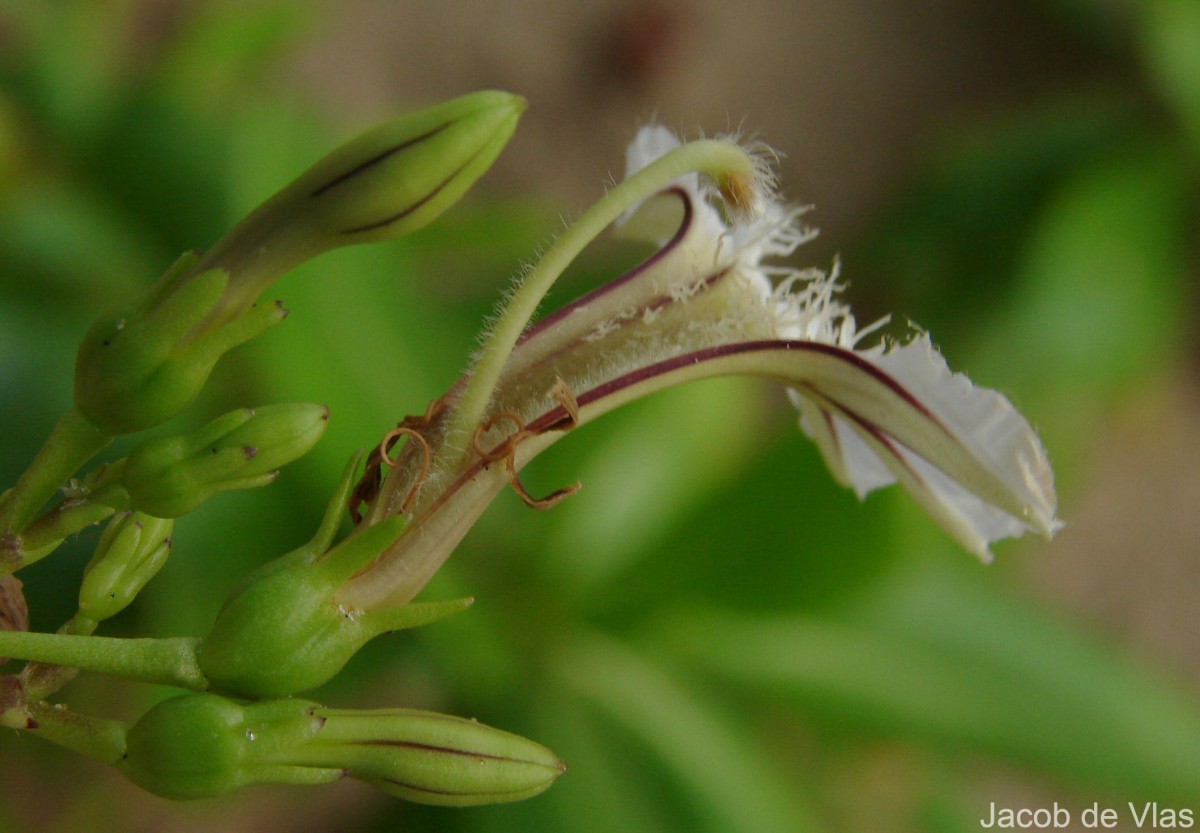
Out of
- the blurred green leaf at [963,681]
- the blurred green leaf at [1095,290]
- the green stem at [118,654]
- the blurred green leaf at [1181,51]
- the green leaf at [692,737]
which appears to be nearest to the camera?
Answer: the green stem at [118,654]

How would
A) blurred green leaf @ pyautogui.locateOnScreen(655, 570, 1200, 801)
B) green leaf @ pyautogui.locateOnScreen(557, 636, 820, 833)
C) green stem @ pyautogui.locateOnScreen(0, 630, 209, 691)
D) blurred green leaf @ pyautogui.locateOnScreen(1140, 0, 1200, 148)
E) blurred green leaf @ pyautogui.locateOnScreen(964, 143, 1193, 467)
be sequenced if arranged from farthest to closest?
blurred green leaf @ pyautogui.locateOnScreen(1140, 0, 1200, 148) → blurred green leaf @ pyautogui.locateOnScreen(964, 143, 1193, 467) → blurred green leaf @ pyautogui.locateOnScreen(655, 570, 1200, 801) → green leaf @ pyautogui.locateOnScreen(557, 636, 820, 833) → green stem @ pyautogui.locateOnScreen(0, 630, 209, 691)

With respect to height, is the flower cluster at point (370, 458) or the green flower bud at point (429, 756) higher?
the flower cluster at point (370, 458)

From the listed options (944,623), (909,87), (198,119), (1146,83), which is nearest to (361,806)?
(944,623)

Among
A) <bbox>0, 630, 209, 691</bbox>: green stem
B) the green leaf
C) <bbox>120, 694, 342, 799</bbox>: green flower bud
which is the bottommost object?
<bbox>120, 694, 342, 799</bbox>: green flower bud

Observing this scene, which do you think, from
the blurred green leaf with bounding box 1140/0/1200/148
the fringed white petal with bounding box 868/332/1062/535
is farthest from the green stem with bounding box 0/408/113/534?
the blurred green leaf with bounding box 1140/0/1200/148

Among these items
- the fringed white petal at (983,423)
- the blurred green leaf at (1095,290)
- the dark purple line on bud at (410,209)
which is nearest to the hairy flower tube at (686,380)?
the fringed white petal at (983,423)

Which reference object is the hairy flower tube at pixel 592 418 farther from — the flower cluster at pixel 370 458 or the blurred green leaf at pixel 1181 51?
the blurred green leaf at pixel 1181 51

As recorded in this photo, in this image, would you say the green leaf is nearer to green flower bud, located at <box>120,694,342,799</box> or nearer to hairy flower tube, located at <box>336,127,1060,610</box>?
hairy flower tube, located at <box>336,127,1060,610</box>
